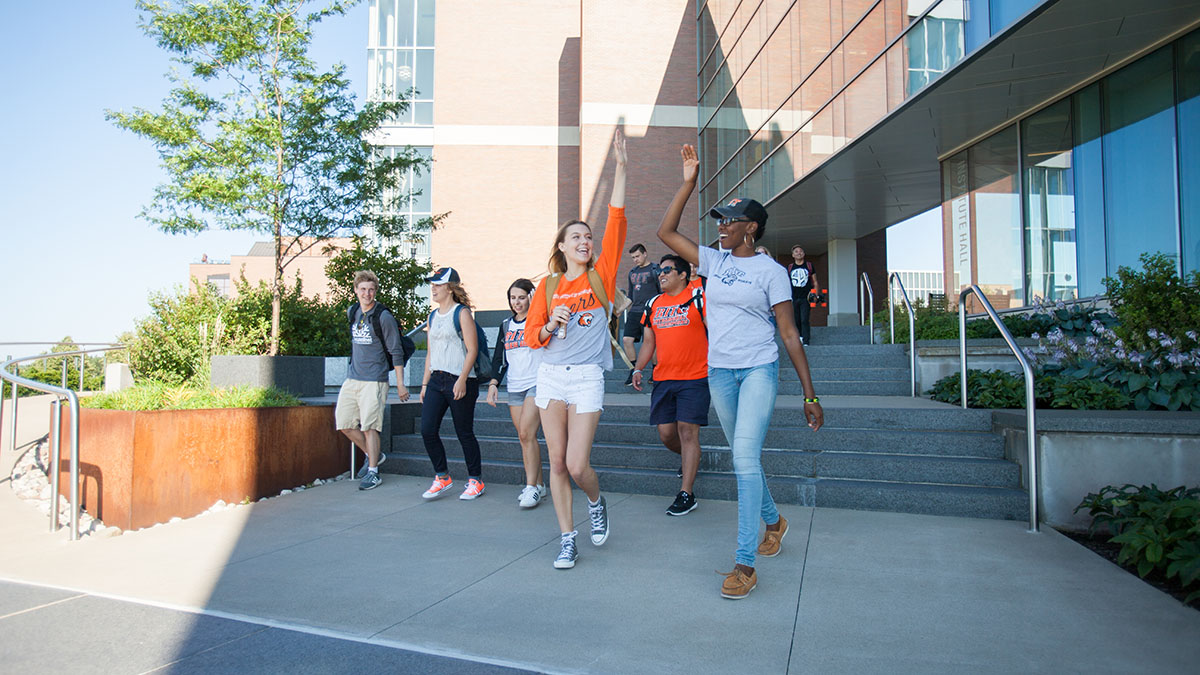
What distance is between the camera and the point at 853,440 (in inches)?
251

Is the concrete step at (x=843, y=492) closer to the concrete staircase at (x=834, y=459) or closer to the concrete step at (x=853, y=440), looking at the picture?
the concrete staircase at (x=834, y=459)

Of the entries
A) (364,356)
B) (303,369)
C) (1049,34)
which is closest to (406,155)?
(303,369)

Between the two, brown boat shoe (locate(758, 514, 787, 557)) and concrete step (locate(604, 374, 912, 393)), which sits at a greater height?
concrete step (locate(604, 374, 912, 393))

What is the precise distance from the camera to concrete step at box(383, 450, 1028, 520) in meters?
5.41

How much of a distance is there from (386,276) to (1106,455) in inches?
523

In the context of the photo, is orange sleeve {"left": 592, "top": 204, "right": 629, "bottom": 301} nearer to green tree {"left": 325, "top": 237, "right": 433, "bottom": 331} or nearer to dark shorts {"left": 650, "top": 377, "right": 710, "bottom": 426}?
dark shorts {"left": 650, "top": 377, "right": 710, "bottom": 426}

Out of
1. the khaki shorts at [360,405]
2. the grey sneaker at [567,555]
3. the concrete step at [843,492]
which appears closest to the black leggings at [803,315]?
the concrete step at [843,492]

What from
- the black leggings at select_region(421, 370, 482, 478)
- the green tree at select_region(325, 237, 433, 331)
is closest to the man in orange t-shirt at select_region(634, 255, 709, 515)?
the black leggings at select_region(421, 370, 482, 478)

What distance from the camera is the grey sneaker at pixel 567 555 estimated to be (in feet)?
14.3

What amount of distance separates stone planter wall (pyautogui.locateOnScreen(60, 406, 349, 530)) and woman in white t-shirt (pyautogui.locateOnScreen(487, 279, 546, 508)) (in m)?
2.16

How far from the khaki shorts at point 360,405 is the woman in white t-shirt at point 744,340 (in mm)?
3740

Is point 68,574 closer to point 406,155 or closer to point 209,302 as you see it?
point 209,302

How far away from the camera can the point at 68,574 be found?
452 centimetres

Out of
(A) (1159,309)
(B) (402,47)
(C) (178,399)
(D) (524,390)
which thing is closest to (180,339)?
(C) (178,399)
